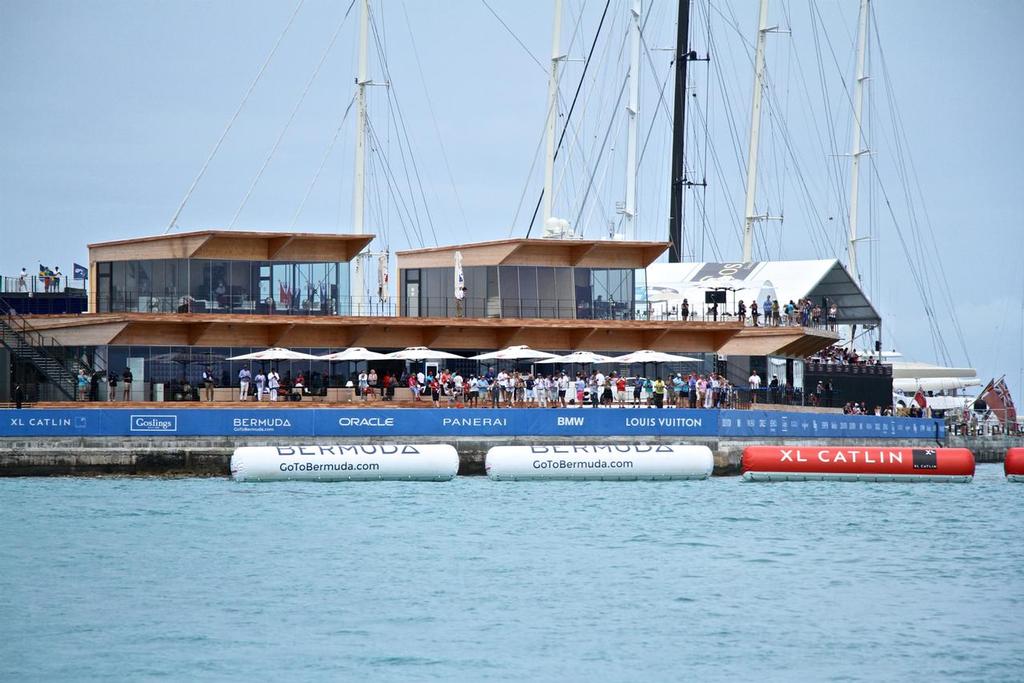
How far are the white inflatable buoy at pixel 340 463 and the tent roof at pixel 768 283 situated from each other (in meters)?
27.6

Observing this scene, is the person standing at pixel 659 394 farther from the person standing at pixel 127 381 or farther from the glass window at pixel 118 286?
the glass window at pixel 118 286

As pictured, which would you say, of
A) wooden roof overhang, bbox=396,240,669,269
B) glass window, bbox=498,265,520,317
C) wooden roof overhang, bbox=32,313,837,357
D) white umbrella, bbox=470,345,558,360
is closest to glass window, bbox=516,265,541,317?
glass window, bbox=498,265,520,317

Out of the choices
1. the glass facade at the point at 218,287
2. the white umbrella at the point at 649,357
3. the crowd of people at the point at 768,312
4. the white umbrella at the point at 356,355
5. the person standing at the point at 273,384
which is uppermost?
the glass facade at the point at 218,287

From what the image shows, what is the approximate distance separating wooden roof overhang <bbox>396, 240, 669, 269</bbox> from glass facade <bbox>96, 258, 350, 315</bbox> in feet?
19.3

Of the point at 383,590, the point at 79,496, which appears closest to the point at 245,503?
the point at 79,496

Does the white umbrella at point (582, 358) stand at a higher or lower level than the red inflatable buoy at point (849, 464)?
higher

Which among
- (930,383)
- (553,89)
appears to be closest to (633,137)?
(553,89)

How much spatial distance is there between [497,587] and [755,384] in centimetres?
3970

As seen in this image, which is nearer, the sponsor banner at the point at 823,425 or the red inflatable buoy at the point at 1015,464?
the red inflatable buoy at the point at 1015,464

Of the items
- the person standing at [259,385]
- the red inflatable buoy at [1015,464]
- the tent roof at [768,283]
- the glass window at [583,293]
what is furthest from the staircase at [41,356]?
the red inflatable buoy at [1015,464]

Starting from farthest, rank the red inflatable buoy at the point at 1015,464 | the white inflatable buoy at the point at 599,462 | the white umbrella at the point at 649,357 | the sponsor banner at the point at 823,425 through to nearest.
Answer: the white umbrella at the point at 649,357, the sponsor banner at the point at 823,425, the red inflatable buoy at the point at 1015,464, the white inflatable buoy at the point at 599,462

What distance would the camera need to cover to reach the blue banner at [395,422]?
55.6 metres

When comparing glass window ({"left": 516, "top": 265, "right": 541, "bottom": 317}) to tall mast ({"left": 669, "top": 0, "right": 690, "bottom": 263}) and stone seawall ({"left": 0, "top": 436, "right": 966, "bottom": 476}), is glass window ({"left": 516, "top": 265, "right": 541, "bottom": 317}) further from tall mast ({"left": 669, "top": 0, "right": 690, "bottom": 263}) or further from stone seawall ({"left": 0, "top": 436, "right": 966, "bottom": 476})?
tall mast ({"left": 669, "top": 0, "right": 690, "bottom": 263})

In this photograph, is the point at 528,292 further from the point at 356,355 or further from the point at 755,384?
the point at 755,384
